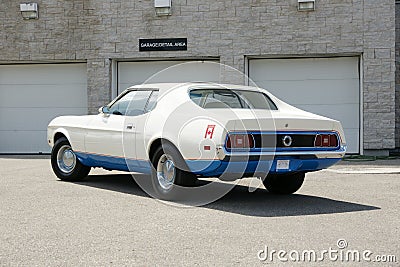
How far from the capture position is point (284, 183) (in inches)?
374

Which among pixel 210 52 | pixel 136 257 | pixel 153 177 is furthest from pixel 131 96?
pixel 210 52

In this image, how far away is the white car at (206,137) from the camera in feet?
25.7

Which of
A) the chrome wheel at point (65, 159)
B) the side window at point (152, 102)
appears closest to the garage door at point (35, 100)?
the chrome wheel at point (65, 159)

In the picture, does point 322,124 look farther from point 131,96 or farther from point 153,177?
point 131,96

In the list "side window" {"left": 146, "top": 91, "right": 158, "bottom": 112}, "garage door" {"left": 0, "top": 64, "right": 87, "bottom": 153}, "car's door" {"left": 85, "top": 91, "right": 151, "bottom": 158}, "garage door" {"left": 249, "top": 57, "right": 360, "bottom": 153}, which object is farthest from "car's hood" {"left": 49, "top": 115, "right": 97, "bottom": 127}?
"garage door" {"left": 249, "top": 57, "right": 360, "bottom": 153}

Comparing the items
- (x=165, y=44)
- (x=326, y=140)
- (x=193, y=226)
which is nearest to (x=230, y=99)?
(x=326, y=140)

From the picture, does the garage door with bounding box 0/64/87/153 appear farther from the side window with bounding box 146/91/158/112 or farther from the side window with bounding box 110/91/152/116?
the side window with bounding box 146/91/158/112

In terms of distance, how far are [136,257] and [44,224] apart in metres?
1.84

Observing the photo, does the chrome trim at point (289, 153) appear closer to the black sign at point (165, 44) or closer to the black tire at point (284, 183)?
the black tire at point (284, 183)

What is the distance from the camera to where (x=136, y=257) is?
5.52 m

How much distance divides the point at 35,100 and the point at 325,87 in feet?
25.5

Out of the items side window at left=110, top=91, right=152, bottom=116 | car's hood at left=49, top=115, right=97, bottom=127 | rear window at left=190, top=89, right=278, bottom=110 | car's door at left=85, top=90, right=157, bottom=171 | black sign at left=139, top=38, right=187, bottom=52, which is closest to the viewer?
rear window at left=190, top=89, right=278, bottom=110

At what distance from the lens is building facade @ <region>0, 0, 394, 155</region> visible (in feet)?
55.9

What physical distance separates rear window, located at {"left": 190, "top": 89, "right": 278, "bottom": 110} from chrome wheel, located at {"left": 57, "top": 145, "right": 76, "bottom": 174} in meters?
2.80
